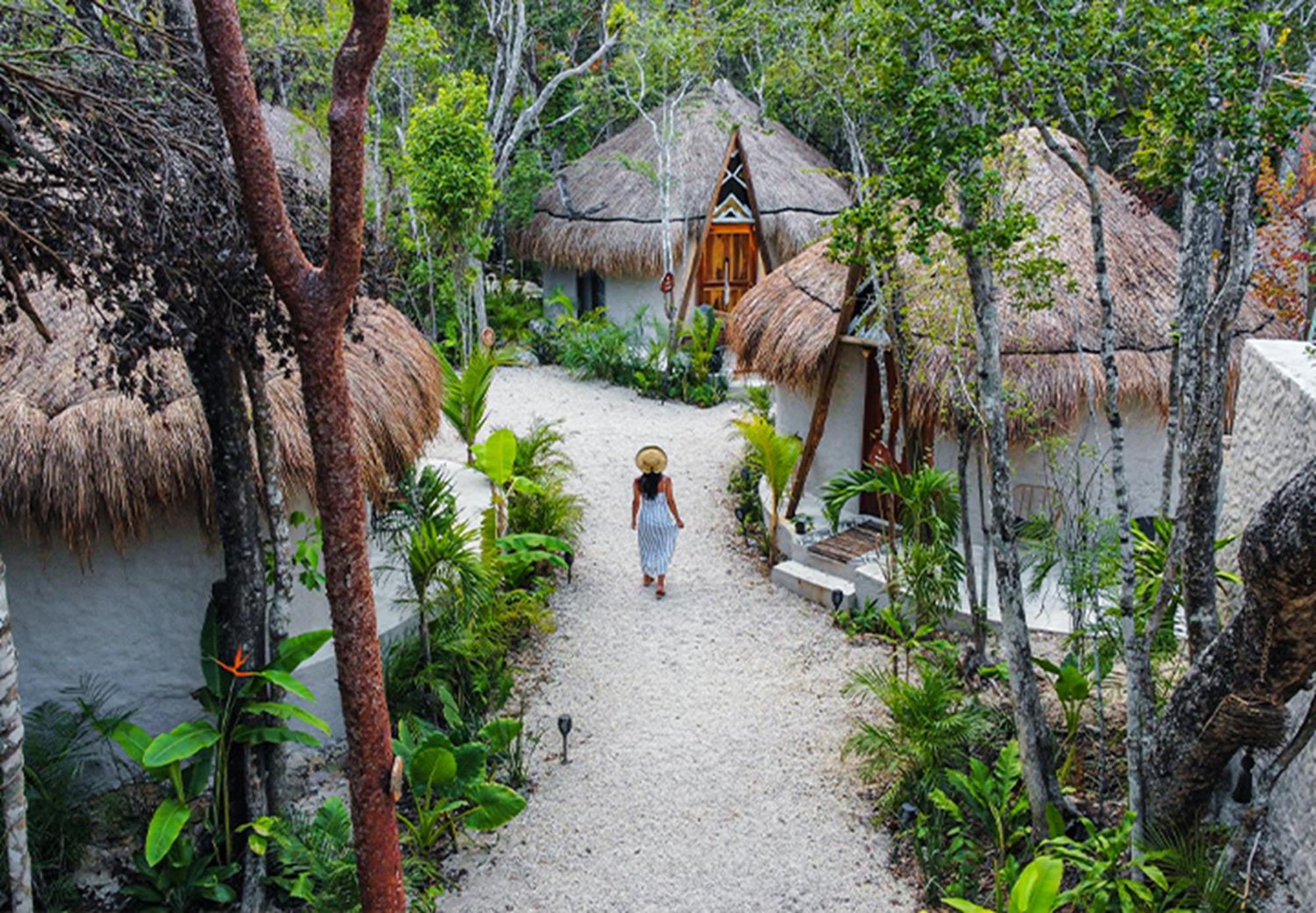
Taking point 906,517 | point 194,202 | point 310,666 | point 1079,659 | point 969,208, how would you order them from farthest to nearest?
point 906,517 < point 310,666 < point 1079,659 < point 969,208 < point 194,202

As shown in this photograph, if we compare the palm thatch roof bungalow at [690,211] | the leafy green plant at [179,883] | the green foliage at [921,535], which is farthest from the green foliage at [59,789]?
the palm thatch roof bungalow at [690,211]

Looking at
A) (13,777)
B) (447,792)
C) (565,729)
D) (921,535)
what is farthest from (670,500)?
(13,777)

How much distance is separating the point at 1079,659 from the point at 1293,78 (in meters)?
3.87

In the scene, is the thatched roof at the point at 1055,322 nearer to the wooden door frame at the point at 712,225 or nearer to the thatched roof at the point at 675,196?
the wooden door frame at the point at 712,225

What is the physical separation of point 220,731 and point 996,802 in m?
4.44

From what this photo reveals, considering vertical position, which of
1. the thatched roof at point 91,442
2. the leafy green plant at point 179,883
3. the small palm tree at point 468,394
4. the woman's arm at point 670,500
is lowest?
the leafy green plant at point 179,883

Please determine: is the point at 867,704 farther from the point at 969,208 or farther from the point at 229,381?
the point at 229,381

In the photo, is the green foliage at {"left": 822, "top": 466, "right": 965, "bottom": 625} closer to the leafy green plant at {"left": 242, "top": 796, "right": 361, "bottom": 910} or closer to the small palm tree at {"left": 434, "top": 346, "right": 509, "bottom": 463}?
the small palm tree at {"left": 434, "top": 346, "right": 509, "bottom": 463}

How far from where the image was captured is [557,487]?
1136 centimetres

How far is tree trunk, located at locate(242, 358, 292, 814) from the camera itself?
6.11m

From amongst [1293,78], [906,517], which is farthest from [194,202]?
[906,517]

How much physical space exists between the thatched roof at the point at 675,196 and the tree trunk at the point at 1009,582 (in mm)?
13321

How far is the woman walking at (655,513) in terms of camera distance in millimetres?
10109

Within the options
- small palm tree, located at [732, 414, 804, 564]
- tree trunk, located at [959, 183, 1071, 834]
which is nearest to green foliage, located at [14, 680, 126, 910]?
tree trunk, located at [959, 183, 1071, 834]
